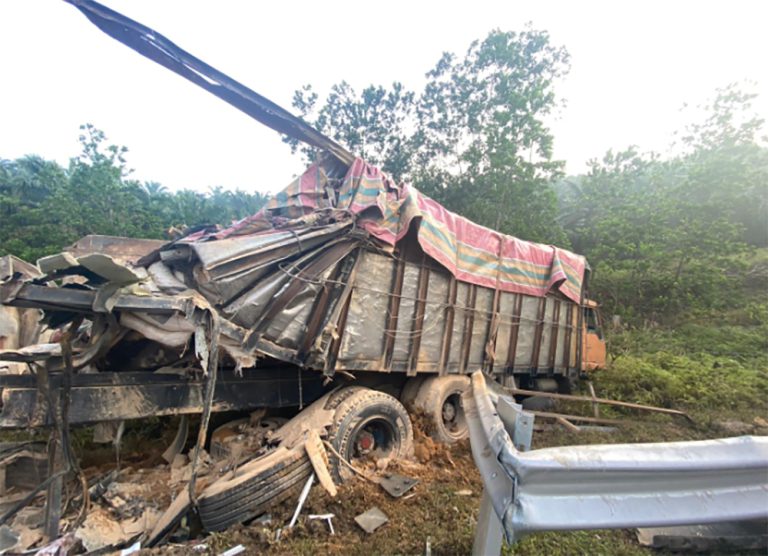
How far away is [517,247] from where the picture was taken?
5.78 meters

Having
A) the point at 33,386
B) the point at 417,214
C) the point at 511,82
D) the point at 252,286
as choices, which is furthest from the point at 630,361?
the point at 511,82

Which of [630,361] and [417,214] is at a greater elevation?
[417,214]

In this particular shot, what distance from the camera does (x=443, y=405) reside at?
5.02 metres

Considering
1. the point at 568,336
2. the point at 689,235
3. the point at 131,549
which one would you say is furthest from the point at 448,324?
the point at 689,235

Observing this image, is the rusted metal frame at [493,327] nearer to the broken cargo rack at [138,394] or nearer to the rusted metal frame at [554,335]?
the rusted metal frame at [554,335]

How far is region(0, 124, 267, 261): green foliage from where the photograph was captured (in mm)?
16562

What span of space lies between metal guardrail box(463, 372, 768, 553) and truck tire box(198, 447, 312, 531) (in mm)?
2319

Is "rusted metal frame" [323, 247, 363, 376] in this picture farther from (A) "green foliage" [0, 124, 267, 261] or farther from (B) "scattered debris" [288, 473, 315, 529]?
(A) "green foliage" [0, 124, 267, 261]

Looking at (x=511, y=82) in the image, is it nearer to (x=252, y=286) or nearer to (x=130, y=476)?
(x=252, y=286)

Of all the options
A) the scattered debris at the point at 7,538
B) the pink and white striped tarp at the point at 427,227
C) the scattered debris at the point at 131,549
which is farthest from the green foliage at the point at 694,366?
the scattered debris at the point at 7,538

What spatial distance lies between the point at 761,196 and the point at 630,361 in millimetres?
12833

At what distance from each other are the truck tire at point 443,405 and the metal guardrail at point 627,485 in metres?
3.19

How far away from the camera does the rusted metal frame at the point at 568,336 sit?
675 cm

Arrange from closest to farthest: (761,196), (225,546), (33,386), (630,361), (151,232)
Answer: (225,546), (33,386), (630,361), (761,196), (151,232)
